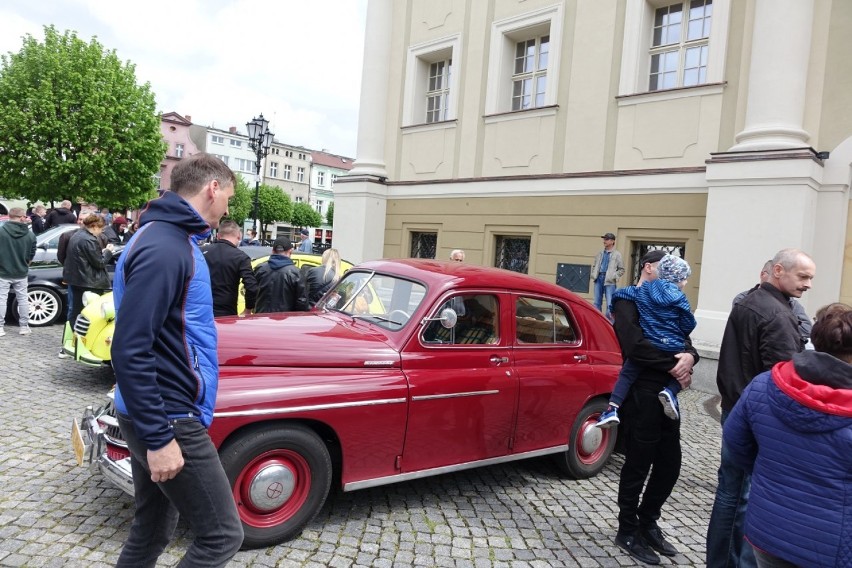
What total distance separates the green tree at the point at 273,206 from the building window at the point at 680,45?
2400 inches

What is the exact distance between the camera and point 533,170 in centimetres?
1175

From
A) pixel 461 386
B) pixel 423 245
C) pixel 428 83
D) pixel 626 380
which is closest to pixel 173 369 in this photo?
pixel 461 386

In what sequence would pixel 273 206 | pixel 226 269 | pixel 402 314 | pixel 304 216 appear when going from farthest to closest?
pixel 304 216 < pixel 273 206 < pixel 226 269 < pixel 402 314

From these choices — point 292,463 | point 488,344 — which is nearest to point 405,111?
point 488,344

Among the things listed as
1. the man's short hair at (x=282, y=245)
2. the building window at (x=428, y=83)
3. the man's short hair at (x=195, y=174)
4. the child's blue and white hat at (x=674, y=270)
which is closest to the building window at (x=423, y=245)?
the building window at (x=428, y=83)

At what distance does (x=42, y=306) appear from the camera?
9414mm

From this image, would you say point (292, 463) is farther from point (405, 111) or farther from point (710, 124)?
point (405, 111)

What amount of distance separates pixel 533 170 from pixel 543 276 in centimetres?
216

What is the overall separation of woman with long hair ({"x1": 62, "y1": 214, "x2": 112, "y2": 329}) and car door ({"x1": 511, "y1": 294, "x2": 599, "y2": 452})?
6075mm

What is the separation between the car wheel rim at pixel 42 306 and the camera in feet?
30.6

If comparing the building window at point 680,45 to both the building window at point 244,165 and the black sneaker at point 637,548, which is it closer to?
the black sneaker at point 637,548

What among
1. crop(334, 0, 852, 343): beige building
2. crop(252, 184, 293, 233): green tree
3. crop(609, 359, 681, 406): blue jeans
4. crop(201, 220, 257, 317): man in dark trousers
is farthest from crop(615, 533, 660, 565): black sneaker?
crop(252, 184, 293, 233): green tree

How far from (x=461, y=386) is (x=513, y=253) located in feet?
28.6

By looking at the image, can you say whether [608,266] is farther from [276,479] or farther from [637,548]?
[276,479]
